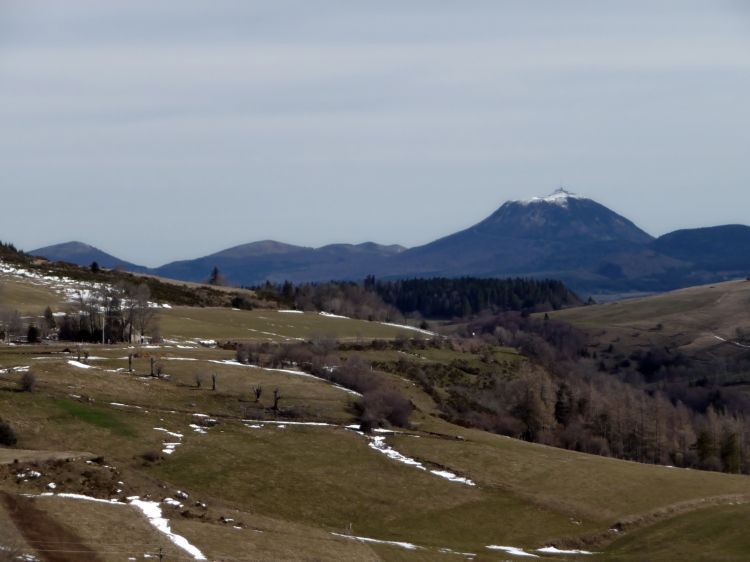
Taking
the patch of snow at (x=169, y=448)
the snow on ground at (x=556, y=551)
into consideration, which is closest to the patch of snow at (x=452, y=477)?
the snow on ground at (x=556, y=551)

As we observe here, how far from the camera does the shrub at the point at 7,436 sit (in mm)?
68000

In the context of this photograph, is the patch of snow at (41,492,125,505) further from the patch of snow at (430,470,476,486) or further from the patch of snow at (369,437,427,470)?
the patch of snow at (369,437,427,470)

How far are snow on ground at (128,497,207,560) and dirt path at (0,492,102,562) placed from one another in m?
4.35

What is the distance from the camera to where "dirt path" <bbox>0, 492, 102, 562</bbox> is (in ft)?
140

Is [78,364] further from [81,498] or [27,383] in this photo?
[81,498]

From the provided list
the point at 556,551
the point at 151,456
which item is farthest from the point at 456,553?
the point at 151,456

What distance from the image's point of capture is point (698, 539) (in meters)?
66.0

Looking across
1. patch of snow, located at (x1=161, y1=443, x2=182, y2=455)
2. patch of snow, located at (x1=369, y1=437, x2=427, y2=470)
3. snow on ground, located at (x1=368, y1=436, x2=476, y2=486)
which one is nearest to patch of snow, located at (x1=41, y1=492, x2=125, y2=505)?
patch of snow, located at (x1=161, y1=443, x2=182, y2=455)

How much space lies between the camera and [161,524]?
50.3m

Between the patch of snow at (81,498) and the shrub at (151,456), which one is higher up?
the patch of snow at (81,498)

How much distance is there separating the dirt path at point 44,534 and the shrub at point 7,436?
18.8 metres

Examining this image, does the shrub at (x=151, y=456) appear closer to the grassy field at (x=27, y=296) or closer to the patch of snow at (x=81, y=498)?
the patch of snow at (x=81, y=498)

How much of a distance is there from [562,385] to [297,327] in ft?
152

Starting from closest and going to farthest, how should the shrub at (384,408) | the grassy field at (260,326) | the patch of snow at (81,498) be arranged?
1. the patch of snow at (81,498)
2. the shrub at (384,408)
3. the grassy field at (260,326)
